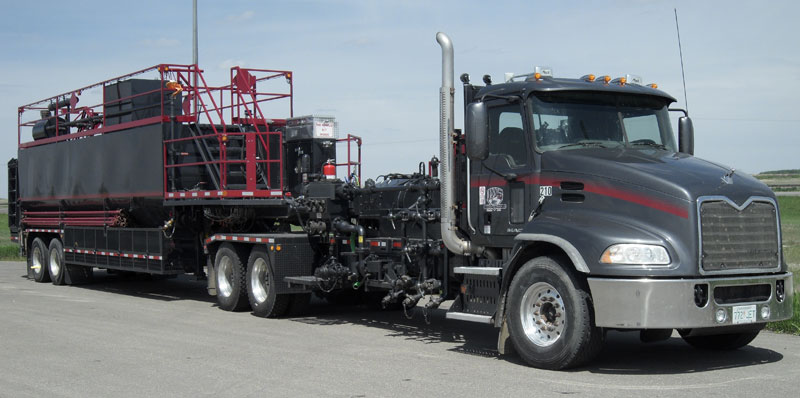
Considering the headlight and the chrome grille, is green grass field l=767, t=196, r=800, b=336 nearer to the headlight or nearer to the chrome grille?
the chrome grille

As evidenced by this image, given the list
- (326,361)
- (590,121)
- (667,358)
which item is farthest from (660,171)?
(326,361)

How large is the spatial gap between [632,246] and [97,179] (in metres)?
13.0

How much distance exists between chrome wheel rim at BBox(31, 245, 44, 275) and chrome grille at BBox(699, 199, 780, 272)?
16.7m

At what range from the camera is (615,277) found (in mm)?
8398

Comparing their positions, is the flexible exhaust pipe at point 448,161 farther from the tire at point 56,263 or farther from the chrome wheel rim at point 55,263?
the chrome wheel rim at point 55,263

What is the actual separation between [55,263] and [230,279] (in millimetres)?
7588

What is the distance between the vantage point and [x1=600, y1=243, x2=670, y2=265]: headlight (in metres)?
8.34

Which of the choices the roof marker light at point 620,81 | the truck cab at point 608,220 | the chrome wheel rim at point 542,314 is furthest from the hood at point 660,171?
the chrome wheel rim at point 542,314

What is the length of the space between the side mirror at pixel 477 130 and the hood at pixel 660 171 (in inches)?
26.0

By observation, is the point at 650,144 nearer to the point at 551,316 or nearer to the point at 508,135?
the point at 508,135

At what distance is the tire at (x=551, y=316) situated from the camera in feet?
28.3

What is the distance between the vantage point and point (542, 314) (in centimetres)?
912

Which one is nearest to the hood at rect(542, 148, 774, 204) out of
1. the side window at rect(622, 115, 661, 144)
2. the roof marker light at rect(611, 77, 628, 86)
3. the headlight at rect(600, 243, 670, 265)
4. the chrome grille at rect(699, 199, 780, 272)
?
the chrome grille at rect(699, 199, 780, 272)

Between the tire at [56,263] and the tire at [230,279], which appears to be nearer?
the tire at [230,279]
